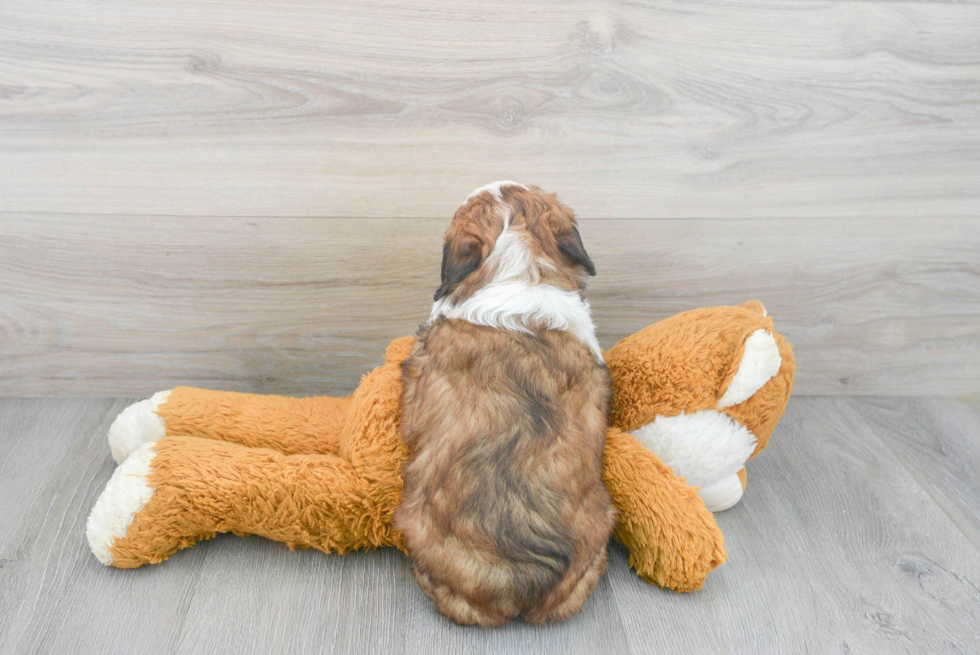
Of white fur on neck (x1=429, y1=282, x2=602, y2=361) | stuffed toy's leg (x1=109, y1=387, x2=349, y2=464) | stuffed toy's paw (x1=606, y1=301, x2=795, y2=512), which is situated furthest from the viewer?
stuffed toy's leg (x1=109, y1=387, x2=349, y2=464)

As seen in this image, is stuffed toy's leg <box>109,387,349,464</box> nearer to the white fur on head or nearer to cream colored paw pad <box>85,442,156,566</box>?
cream colored paw pad <box>85,442,156,566</box>

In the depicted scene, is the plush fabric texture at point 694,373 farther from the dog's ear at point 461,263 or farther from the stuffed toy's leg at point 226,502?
the stuffed toy's leg at point 226,502

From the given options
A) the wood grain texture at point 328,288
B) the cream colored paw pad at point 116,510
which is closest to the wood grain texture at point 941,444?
the wood grain texture at point 328,288

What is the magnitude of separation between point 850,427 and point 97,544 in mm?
1844

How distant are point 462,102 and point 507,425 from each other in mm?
832

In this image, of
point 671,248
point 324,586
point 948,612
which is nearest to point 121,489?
point 324,586

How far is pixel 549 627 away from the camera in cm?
128

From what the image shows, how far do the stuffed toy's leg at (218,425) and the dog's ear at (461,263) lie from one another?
1.59 ft

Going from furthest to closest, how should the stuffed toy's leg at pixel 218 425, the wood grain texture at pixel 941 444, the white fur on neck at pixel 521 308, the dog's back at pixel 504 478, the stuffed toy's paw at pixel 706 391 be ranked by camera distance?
→ the wood grain texture at pixel 941 444 → the stuffed toy's leg at pixel 218 425 → the stuffed toy's paw at pixel 706 391 → the white fur on neck at pixel 521 308 → the dog's back at pixel 504 478

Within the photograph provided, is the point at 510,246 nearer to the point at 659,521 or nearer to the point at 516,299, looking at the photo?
the point at 516,299

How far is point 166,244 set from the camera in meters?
1.75

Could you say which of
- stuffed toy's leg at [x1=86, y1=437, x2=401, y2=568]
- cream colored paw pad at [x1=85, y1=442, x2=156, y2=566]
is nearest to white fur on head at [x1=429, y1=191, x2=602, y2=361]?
stuffed toy's leg at [x1=86, y1=437, x2=401, y2=568]

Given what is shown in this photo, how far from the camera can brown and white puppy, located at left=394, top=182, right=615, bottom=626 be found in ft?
3.90

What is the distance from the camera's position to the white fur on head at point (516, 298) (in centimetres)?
129
